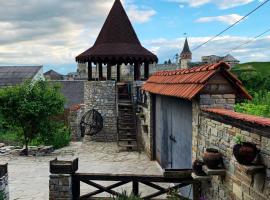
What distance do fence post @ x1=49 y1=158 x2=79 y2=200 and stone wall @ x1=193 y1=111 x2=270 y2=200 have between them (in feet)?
8.03

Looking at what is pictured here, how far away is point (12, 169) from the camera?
41.5 ft

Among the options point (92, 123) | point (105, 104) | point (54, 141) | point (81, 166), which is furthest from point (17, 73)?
point (81, 166)

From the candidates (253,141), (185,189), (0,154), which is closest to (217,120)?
(253,141)

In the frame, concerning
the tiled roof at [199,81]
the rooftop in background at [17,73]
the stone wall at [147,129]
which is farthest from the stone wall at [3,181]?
the rooftop in background at [17,73]

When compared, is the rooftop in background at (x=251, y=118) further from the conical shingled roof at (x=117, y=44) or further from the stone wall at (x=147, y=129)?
the conical shingled roof at (x=117, y=44)

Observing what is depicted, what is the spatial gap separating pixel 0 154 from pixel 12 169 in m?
3.51

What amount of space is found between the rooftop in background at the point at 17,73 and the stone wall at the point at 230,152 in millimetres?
32302

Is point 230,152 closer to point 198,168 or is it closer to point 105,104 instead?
point 198,168

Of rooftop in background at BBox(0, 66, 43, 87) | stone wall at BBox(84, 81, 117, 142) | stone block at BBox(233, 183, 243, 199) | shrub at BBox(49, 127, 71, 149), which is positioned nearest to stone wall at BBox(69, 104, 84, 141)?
shrub at BBox(49, 127, 71, 149)

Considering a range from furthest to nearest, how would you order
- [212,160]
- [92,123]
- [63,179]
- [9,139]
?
[9,139] → [92,123] → [63,179] → [212,160]

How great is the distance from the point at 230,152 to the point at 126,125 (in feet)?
37.1

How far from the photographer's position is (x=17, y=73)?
127 ft

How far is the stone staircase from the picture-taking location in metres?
15.3

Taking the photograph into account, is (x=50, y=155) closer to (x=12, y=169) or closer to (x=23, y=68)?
(x=12, y=169)
